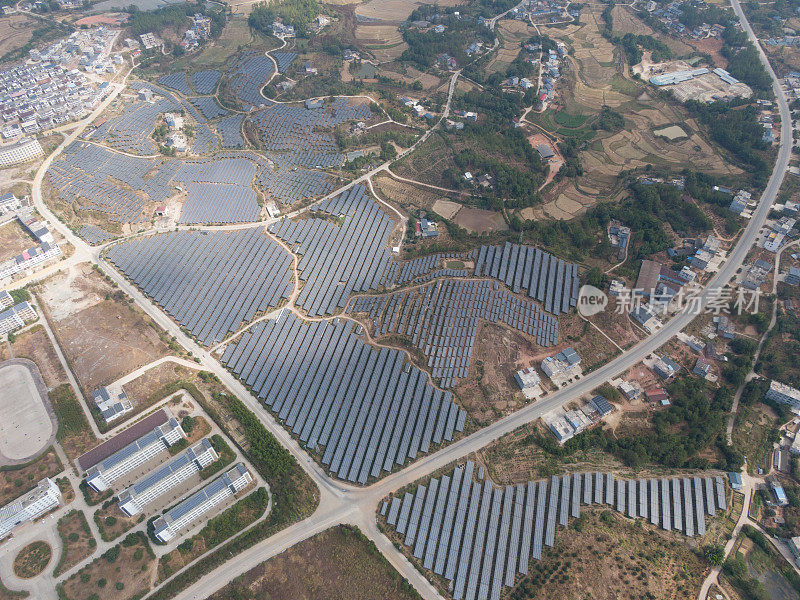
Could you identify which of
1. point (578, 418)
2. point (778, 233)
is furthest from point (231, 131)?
point (778, 233)

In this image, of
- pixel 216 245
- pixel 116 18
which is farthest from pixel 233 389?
pixel 116 18

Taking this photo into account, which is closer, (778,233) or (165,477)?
(165,477)

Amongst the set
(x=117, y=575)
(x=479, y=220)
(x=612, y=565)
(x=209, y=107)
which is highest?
(x=209, y=107)

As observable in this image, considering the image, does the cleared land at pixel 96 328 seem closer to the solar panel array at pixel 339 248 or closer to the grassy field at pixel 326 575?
the solar panel array at pixel 339 248

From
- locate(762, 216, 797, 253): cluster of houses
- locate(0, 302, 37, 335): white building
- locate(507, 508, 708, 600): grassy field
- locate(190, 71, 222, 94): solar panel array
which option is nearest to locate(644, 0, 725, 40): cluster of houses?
locate(762, 216, 797, 253): cluster of houses

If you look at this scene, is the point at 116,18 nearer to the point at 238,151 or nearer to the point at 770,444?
the point at 238,151

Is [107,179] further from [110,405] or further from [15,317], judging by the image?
[110,405]

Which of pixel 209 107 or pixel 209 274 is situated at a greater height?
pixel 209 107

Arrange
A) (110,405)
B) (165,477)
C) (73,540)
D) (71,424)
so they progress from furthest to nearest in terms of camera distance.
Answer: (110,405), (71,424), (165,477), (73,540)

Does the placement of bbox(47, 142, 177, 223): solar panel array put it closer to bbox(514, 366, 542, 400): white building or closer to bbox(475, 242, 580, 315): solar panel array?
bbox(475, 242, 580, 315): solar panel array
